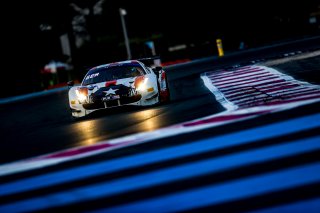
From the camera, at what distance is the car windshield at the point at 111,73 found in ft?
38.5

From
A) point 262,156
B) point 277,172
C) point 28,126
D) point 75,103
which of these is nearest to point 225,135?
point 262,156

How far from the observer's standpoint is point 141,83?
1103 cm

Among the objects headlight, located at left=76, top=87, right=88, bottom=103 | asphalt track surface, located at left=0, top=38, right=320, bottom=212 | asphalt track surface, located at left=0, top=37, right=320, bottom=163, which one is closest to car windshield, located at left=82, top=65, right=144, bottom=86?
headlight, located at left=76, top=87, right=88, bottom=103

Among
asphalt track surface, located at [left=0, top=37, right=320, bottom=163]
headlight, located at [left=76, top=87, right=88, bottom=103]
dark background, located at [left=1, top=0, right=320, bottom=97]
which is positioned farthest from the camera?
dark background, located at [left=1, top=0, right=320, bottom=97]

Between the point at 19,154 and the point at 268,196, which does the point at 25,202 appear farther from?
the point at 19,154

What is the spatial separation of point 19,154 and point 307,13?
48.6 m

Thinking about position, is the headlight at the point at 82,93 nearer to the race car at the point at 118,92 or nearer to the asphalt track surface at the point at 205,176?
the race car at the point at 118,92

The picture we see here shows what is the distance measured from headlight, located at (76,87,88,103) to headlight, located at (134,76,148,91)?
111cm

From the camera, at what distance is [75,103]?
11195 mm

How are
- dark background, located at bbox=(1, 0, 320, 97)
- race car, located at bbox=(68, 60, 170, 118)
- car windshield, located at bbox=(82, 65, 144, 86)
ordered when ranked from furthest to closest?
dark background, located at bbox=(1, 0, 320, 97)
car windshield, located at bbox=(82, 65, 144, 86)
race car, located at bbox=(68, 60, 170, 118)

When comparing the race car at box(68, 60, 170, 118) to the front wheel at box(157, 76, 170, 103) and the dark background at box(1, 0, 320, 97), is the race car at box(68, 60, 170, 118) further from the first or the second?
the dark background at box(1, 0, 320, 97)

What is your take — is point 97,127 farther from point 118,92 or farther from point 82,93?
point 82,93

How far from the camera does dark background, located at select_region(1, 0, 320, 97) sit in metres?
34.6

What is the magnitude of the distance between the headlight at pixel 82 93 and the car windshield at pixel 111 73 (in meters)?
0.44
